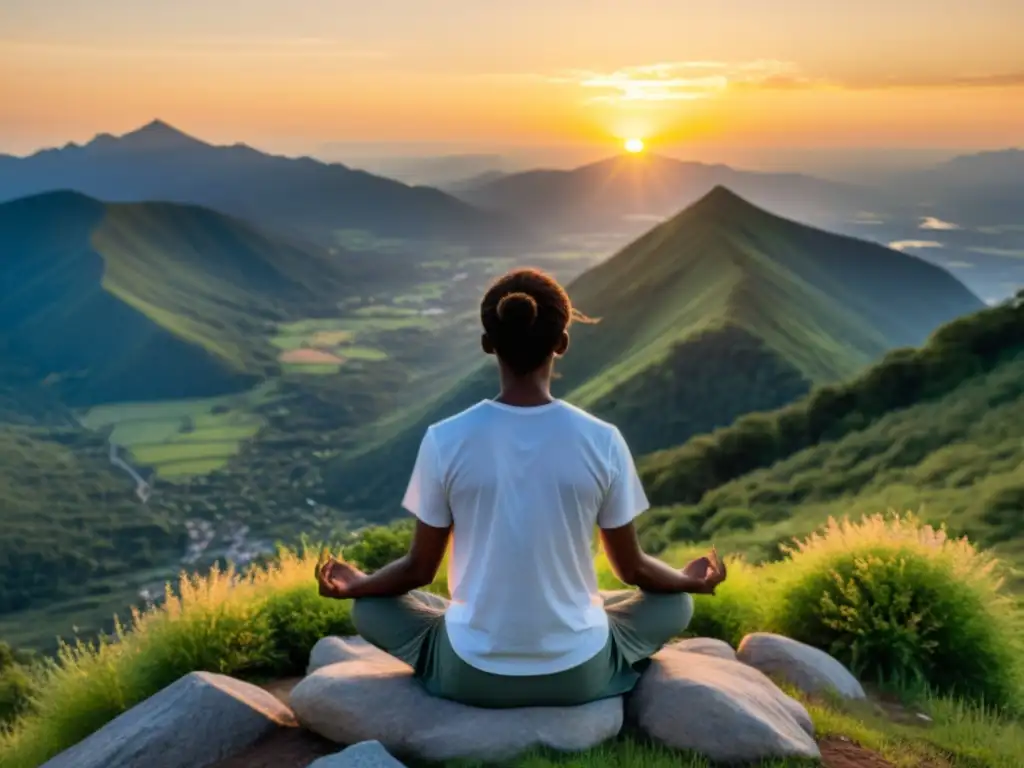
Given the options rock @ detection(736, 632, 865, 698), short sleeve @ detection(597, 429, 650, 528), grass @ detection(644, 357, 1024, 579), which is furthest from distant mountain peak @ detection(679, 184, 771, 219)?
short sleeve @ detection(597, 429, 650, 528)

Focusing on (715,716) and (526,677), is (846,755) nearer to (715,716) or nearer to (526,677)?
(715,716)

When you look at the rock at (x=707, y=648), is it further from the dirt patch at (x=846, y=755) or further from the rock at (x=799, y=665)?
the dirt patch at (x=846, y=755)

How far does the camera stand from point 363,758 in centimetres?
491

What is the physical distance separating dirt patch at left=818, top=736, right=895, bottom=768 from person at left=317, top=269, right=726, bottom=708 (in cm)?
133

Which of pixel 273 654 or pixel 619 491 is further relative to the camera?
pixel 273 654

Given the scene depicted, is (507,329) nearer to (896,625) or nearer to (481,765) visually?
(481,765)

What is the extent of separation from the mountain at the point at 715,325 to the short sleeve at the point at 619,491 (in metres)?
82.6

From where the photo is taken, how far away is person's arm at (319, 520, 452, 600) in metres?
4.94

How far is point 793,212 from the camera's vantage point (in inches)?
6344

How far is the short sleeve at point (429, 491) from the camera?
471 centimetres

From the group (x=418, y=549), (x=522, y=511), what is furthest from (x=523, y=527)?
(x=418, y=549)

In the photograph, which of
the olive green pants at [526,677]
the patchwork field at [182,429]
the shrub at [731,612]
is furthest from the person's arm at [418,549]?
the patchwork field at [182,429]

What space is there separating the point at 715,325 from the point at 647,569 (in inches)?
3792

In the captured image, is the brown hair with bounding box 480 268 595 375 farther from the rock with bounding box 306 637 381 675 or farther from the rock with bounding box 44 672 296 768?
the rock with bounding box 306 637 381 675
